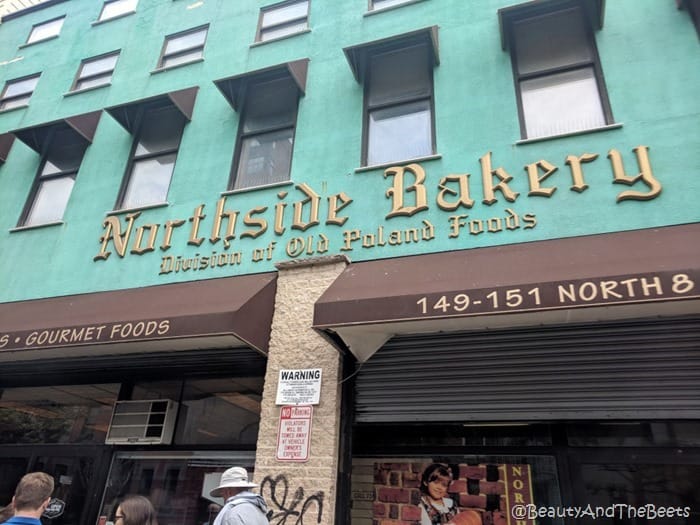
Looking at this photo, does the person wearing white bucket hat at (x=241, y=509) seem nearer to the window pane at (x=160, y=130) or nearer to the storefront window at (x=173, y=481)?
the storefront window at (x=173, y=481)

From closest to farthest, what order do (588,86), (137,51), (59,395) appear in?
(588,86)
(59,395)
(137,51)

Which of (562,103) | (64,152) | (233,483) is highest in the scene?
(64,152)

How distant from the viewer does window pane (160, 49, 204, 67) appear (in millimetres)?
9211

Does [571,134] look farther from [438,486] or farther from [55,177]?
[55,177]

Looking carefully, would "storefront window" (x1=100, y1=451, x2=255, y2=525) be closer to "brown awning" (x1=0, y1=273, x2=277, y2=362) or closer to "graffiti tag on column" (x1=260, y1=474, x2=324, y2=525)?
"graffiti tag on column" (x1=260, y1=474, x2=324, y2=525)

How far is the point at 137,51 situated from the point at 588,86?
8.29 m

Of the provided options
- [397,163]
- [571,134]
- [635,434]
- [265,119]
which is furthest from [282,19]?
[635,434]

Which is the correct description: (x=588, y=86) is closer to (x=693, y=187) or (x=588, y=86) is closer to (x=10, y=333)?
(x=693, y=187)

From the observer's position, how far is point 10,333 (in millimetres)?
6145

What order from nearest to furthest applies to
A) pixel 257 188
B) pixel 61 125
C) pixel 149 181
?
pixel 257 188, pixel 149 181, pixel 61 125

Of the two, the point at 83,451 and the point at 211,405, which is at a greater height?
the point at 211,405

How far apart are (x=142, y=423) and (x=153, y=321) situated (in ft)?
5.75

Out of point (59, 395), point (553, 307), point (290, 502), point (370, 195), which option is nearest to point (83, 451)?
point (59, 395)

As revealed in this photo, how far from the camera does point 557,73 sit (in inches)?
251
